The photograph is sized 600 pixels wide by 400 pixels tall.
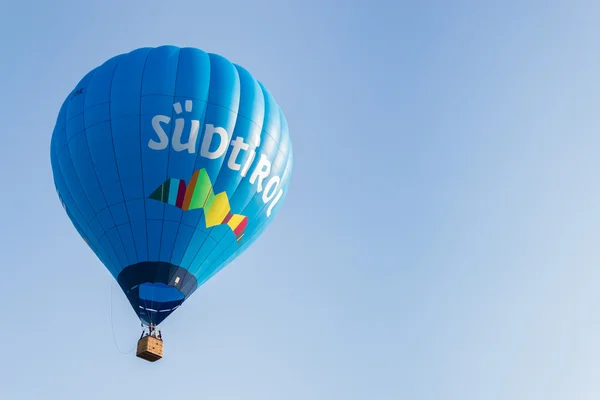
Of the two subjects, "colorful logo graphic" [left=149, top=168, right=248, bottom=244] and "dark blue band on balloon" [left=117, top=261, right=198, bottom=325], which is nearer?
"dark blue band on balloon" [left=117, top=261, right=198, bottom=325]

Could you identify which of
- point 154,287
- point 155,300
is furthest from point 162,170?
point 155,300

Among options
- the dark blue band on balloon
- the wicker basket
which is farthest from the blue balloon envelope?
the wicker basket

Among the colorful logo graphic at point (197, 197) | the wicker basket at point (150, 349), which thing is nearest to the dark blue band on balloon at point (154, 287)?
the wicker basket at point (150, 349)

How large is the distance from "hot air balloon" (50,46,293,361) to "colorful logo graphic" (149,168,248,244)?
0.02m

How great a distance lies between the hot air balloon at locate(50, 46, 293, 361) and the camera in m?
→ 20.9

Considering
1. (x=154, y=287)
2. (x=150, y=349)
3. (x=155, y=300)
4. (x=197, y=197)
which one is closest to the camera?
(x=150, y=349)

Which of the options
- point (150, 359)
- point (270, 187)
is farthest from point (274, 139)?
point (150, 359)

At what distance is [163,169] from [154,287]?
285cm

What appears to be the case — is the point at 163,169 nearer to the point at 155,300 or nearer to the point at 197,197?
the point at 197,197

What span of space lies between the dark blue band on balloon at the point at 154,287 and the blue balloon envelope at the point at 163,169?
2 centimetres

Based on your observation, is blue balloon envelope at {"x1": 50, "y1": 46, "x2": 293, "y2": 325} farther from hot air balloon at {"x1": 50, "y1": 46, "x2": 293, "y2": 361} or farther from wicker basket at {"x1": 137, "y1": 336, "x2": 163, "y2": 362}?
wicker basket at {"x1": 137, "y1": 336, "x2": 163, "y2": 362}

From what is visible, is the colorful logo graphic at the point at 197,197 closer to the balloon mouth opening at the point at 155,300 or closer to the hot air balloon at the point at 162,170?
the hot air balloon at the point at 162,170

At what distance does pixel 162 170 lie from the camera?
20.9m

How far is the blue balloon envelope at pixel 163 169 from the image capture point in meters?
20.9
